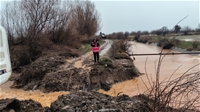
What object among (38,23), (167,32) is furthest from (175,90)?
(38,23)

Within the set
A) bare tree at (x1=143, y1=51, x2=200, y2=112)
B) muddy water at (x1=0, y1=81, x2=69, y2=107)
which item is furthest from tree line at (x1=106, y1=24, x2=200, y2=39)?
muddy water at (x1=0, y1=81, x2=69, y2=107)

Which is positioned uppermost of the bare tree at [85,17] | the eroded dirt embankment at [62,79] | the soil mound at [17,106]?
the bare tree at [85,17]

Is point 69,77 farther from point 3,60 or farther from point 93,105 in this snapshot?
point 93,105

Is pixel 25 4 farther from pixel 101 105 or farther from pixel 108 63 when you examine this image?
pixel 101 105

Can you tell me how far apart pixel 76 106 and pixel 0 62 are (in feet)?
8.20

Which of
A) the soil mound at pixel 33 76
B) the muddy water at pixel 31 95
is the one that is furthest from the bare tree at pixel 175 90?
the soil mound at pixel 33 76

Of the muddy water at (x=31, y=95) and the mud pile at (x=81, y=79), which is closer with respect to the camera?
the muddy water at (x=31, y=95)

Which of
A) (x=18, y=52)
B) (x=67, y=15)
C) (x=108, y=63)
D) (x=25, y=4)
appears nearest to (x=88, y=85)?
(x=108, y=63)

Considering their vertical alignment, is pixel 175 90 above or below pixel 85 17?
below

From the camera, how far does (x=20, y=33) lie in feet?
74.3

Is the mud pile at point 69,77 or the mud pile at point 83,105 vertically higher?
the mud pile at point 83,105

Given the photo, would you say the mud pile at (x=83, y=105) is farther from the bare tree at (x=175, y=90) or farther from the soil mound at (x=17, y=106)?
the bare tree at (x=175, y=90)

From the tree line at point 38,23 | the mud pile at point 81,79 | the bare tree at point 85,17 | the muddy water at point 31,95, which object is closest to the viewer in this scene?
the muddy water at point 31,95

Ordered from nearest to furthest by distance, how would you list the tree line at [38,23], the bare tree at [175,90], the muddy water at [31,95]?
the bare tree at [175,90]
the muddy water at [31,95]
the tree line at [38,23]
